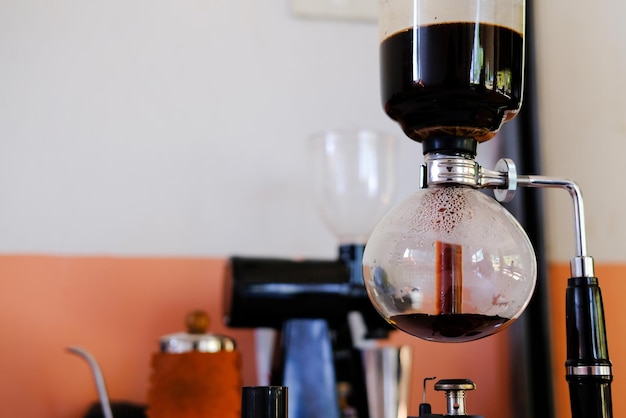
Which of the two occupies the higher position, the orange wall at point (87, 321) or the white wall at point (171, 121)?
the white wall at point (171, 121)

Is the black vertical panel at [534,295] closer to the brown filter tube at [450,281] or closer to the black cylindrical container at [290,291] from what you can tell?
the black cylindrical container at [290,291]

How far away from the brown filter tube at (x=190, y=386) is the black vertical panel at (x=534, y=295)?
64 cm

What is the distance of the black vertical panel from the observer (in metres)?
1.61

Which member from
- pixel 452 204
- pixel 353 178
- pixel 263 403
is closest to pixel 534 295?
pixel 353 178

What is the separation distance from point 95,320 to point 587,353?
97 centimetres

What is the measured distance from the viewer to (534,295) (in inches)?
64.2

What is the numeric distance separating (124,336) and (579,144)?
3.04 ft

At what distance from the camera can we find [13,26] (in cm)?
162

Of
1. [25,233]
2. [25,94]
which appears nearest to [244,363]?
[25,233]

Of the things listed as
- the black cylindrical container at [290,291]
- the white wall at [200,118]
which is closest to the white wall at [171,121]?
the white wall at [200,118]

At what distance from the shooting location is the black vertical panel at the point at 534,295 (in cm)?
161

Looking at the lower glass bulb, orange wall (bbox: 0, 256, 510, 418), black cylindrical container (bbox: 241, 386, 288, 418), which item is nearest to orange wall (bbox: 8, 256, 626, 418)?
orange wall (bbox: 0, 256, 510, 418)

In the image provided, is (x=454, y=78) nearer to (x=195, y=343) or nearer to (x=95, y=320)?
(x=195, y=343)

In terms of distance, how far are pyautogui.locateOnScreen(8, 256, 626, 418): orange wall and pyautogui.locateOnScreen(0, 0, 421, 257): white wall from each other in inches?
1.6
